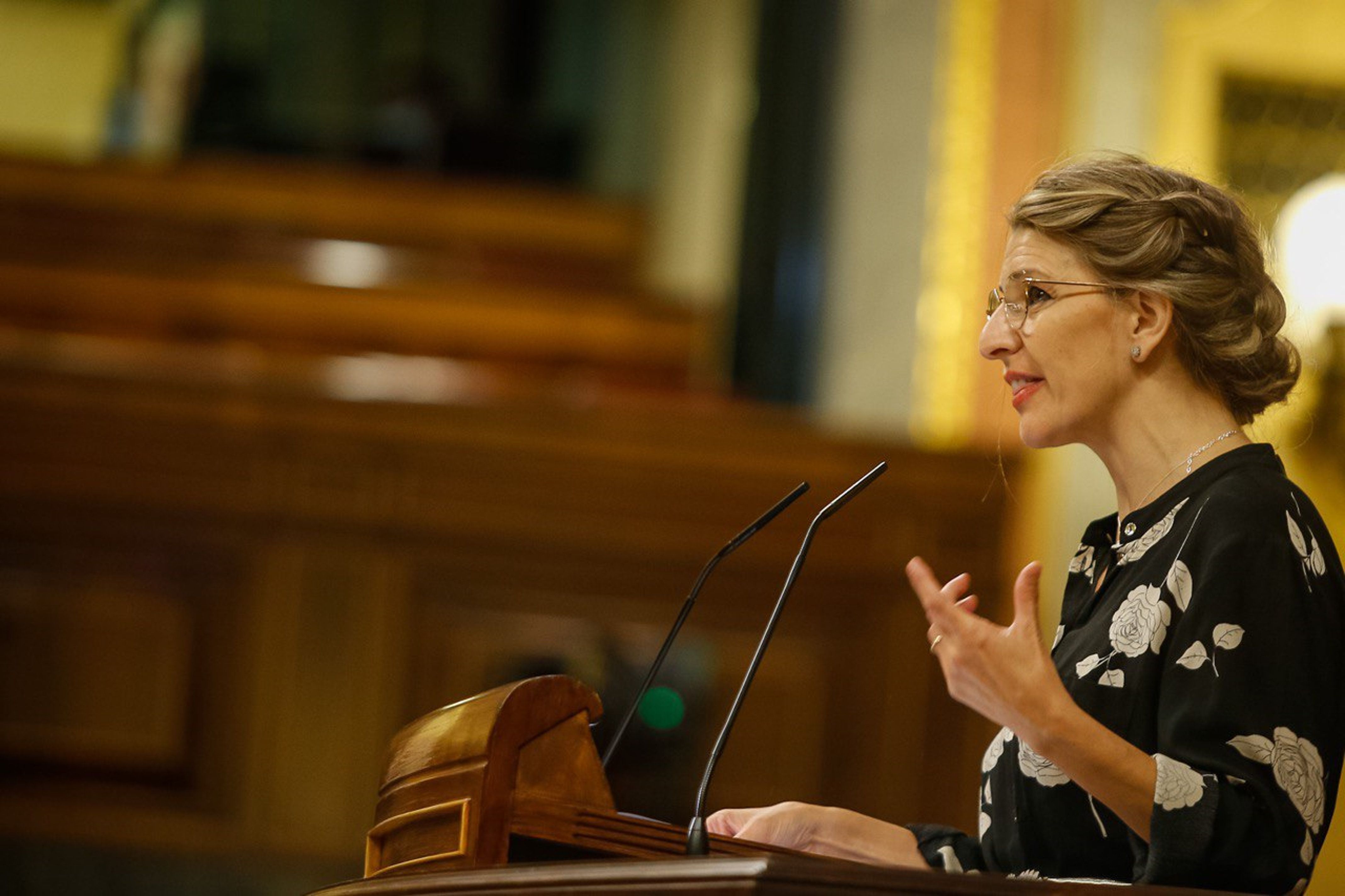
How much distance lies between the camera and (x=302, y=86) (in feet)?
21.0

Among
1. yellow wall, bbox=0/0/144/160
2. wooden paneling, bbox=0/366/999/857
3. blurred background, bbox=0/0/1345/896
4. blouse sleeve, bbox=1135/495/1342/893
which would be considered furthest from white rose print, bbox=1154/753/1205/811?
yellow wall, bbox=0/0/144/160

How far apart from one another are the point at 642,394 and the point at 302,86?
2629 millimetres

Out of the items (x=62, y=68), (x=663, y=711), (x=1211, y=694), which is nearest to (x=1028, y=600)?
(x=1211, y=694)

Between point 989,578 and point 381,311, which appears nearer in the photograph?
point 989,578

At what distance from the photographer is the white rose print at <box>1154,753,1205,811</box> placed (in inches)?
45.6

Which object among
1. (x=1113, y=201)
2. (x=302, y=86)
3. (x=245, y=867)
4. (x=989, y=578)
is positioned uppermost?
(x=302, y=86)

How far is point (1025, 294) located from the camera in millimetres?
1473

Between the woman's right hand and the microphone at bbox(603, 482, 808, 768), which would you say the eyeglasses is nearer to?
the microphone at bbox(603, 482, 808, 768)

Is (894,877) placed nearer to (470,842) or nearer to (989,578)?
(470,842)

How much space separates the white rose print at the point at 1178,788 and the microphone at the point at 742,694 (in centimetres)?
28

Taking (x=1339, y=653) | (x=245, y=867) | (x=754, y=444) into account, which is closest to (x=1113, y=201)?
(x=1339, y=653)

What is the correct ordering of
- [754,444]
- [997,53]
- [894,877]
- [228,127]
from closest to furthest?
[894,877] → [754,444] → [997,53] → [228,127]

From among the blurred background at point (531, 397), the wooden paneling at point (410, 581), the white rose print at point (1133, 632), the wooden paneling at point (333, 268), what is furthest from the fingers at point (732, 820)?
the wooden paneling at point (333, 268)

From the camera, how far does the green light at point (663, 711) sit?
3270 mm
